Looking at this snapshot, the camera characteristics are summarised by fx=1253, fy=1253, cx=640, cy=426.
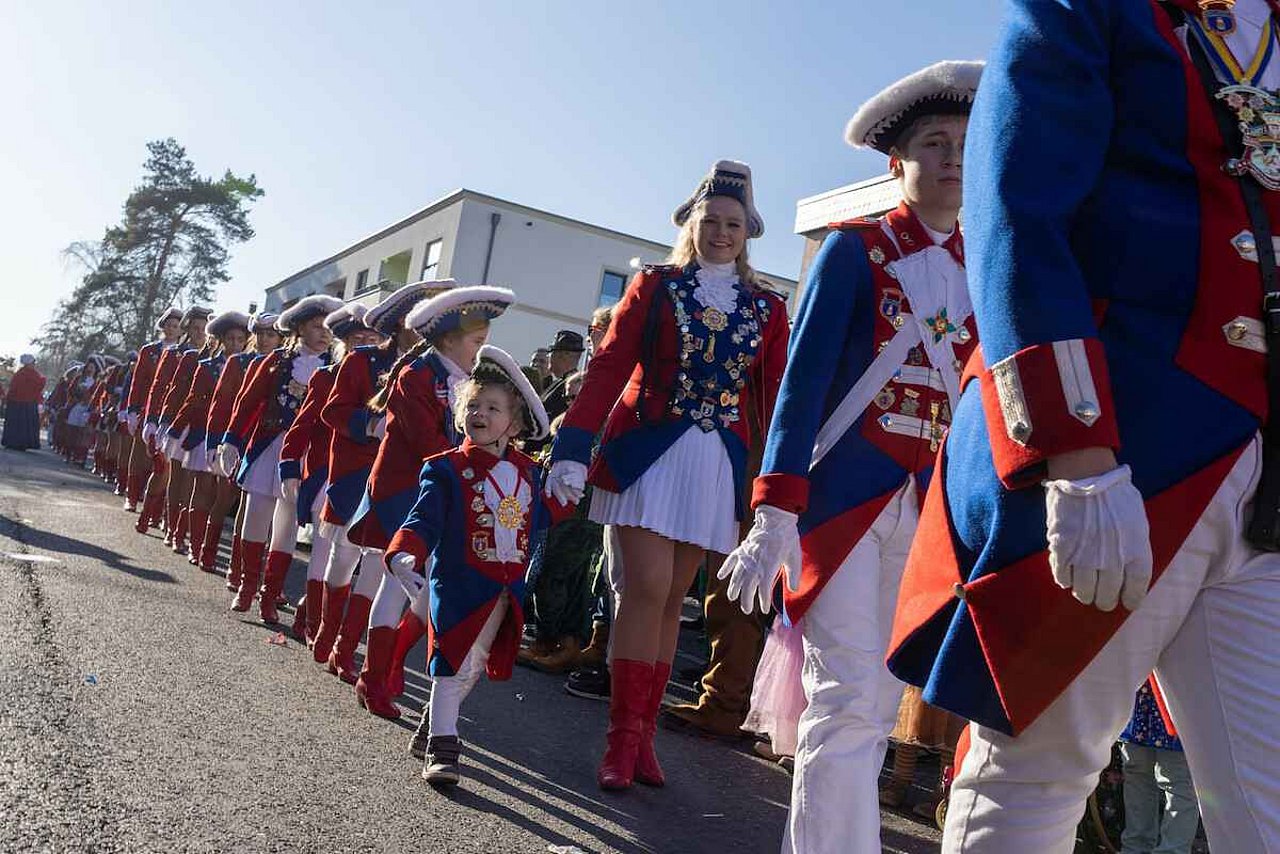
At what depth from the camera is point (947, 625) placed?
192cm

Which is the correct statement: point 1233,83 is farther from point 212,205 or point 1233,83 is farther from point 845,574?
point 212,205

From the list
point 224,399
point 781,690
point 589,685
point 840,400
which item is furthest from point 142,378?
point 840,400

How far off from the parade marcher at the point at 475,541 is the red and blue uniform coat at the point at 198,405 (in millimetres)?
6486

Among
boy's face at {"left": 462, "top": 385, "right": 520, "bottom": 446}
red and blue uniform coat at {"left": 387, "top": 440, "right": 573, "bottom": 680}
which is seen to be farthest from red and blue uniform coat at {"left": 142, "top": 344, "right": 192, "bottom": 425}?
red and blue uniform coat at {"left": 387, "top": 440, "right": 573, "bottom": 680}

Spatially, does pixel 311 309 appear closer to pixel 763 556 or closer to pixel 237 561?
pixel 237 561

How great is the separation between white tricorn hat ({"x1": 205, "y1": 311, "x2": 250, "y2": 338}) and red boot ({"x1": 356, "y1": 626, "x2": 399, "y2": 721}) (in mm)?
7078

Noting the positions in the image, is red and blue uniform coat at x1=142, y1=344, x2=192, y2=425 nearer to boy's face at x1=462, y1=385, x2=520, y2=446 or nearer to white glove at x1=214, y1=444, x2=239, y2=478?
white glove at x1=214, y1=444, x2=239, y2=478

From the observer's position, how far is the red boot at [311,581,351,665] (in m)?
6.62

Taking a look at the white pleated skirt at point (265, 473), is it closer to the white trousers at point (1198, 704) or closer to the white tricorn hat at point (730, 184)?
the white tricorn hat at point (730, 184)

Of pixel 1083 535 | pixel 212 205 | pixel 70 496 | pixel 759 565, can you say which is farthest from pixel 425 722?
pixel 212 205

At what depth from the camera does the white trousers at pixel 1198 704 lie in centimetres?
168

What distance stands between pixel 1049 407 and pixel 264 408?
7.88m

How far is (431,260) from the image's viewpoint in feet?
135

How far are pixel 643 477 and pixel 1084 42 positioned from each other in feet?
9.87
